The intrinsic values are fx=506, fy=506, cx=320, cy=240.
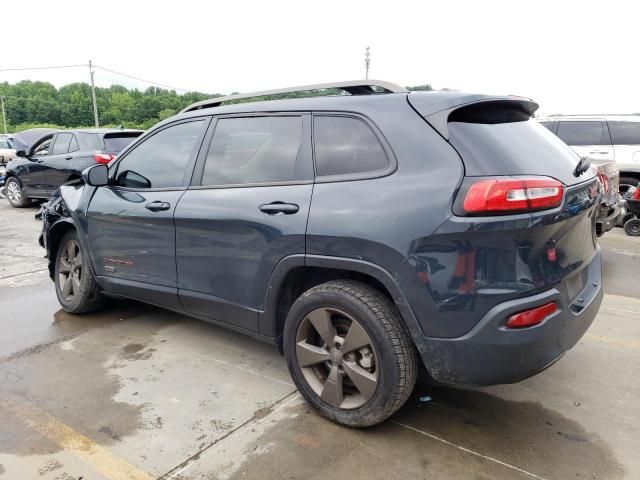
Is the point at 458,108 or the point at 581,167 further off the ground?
the point at 458,108

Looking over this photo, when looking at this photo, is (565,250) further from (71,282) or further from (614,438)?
(71,282)

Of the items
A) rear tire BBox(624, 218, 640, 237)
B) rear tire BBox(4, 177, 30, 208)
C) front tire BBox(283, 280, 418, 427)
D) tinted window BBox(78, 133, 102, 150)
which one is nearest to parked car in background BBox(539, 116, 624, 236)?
rear tire BBox(624, 218, 640, 237)

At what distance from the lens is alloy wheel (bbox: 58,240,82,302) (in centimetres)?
443

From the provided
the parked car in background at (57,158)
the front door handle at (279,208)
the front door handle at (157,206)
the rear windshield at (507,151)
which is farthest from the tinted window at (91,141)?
the rear windshield at (507,151)

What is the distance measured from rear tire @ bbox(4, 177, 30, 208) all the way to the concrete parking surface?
8573 mm

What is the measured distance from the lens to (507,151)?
7.77 ft

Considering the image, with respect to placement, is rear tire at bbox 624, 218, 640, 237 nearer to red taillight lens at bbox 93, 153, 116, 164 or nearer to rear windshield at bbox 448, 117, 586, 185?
rear windshield at bbox 448, 117, 586, 185

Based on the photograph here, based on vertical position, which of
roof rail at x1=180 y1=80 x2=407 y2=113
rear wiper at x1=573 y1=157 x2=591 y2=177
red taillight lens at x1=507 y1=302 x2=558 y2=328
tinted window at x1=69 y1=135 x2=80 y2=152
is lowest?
red taillight lens at x1=507 y1=302 x2=558 y2=328

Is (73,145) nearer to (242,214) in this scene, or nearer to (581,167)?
(242,214)

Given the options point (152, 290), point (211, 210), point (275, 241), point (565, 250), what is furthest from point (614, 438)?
point (152, 290)

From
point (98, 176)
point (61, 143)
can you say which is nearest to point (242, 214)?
point (98, 176)

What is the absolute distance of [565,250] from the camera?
2.39 m

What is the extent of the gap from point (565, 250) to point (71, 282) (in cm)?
398

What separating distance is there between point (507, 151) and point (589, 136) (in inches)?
321
